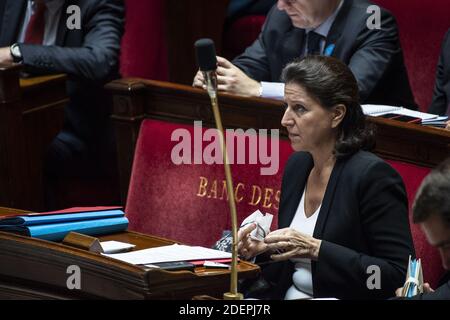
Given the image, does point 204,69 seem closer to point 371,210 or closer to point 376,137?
point 371,210

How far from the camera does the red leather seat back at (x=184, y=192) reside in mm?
2633

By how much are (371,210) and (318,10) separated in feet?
2.92

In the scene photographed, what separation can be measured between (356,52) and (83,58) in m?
0.94

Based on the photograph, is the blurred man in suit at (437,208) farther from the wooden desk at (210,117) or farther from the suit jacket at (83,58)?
the suit jacket at (83,58)

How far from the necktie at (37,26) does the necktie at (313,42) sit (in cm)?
100

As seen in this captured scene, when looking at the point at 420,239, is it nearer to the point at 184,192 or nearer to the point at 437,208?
the point at 184,192

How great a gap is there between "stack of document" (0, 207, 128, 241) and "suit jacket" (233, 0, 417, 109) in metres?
0.96

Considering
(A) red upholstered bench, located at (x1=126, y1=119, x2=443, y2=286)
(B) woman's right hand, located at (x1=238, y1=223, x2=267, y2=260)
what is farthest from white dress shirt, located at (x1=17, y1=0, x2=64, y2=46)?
(B) woman's right hand, located at (x1=238, y1=223, x2=267, y2=260)

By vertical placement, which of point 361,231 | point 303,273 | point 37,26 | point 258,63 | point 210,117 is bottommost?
point 303,273

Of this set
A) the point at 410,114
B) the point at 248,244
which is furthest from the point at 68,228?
the point at 410,114

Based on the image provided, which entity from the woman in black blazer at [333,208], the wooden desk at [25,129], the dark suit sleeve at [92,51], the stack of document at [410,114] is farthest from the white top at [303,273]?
the dark suit sleeve at [92,51]

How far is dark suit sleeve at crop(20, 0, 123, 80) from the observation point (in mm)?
3260

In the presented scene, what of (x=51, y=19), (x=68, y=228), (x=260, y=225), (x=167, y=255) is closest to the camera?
(x=167, y=255)

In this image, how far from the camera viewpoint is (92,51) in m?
3.31
